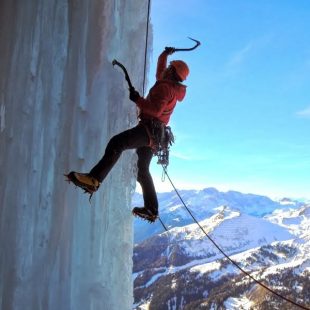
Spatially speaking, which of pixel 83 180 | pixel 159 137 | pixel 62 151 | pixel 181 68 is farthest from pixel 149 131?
pixel 62 151

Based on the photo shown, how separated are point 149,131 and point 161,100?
0.30 m

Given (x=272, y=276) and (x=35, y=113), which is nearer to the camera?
(x=35, y=113)

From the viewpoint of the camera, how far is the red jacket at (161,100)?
14.8ft

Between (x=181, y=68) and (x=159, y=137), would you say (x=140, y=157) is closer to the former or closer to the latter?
(x=159, y=137)

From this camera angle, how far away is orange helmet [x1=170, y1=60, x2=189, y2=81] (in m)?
4.71

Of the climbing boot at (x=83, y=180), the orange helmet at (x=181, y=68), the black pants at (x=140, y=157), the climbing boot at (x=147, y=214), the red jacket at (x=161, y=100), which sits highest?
the orange helmet at (x=181, y=68)

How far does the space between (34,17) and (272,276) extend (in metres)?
146

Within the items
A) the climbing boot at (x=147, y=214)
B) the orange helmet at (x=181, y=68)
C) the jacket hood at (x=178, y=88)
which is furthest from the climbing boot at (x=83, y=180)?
the orange helmet at (x=181, y=68)

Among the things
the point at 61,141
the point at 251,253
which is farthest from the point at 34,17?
the point at 251,253

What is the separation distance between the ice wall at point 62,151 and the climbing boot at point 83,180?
89cm

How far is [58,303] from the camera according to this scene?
5023mm

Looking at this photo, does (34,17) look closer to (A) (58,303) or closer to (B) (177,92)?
(B) (177,92)

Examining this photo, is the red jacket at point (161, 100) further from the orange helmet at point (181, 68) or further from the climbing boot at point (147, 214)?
the climbing boot at point (147, 214)

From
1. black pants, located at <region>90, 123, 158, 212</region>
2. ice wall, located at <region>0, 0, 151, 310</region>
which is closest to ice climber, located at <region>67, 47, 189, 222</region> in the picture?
black pants, located at <region>90, 123, 158, 212</region>
